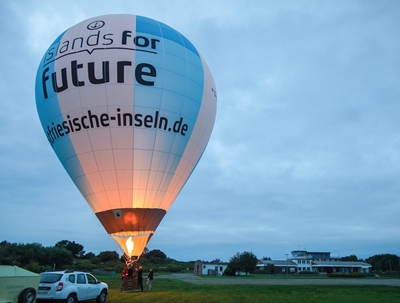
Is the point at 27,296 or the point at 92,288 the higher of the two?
the point at 92,288

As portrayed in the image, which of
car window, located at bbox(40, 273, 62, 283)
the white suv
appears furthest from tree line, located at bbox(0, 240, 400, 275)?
car window, located at bbox(40, 273, 62, 283)

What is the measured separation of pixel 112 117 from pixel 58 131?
304cm

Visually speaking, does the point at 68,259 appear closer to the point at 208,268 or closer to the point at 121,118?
the point at 208,268

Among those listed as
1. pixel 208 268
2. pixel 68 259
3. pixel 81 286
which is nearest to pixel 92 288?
pixel 81 286

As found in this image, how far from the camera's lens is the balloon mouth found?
1720 centimetres

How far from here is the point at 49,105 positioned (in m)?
18.3

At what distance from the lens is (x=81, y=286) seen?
40.0 ft

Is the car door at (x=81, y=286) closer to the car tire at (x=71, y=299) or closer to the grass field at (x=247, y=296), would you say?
the car tire at (x=71, y=299)

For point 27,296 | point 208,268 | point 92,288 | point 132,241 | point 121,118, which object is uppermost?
point 121,118

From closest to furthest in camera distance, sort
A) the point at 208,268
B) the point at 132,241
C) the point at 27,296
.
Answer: the point at 27,296 → the point at 132,241 → the point at 208,268

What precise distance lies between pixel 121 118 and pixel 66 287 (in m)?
8.04

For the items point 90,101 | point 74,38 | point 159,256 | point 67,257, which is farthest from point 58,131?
point 159,256

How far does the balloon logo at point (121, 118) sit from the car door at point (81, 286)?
4596 millimetres

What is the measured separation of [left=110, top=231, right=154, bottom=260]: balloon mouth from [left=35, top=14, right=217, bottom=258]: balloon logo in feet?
0.15
